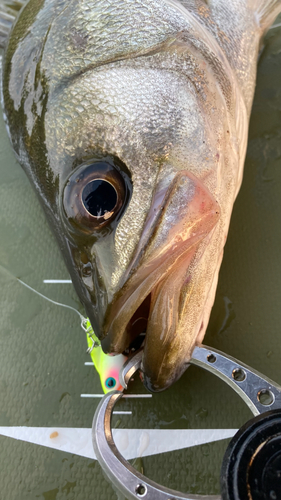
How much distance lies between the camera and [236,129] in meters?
1.17

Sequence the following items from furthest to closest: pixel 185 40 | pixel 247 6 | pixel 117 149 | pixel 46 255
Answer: pixel 46 255
pixel 247 6
pixel 185 40
pixel 117 149

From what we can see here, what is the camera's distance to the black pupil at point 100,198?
2.93ft

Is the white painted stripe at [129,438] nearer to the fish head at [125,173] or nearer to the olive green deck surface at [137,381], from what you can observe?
the olive green deck surface at [137,381]

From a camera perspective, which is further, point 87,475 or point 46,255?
point 46,255

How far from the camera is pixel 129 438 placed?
1.24 meters

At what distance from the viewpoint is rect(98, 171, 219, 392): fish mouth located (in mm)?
836

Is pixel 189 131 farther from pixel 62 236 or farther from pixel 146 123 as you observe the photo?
pixel 62 236

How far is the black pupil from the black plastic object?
60 cm

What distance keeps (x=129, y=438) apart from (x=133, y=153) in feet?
3.27

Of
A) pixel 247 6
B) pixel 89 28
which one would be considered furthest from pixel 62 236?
pixel 247 6

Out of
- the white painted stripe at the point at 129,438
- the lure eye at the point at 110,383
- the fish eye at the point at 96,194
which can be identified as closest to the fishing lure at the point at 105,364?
the lure eye at the point at 110,383

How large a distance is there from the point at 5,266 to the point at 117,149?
2.94ft

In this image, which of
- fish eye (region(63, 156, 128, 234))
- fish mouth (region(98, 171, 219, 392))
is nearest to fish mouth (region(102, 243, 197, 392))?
fish mouth (region(98, 171, 219, 392))

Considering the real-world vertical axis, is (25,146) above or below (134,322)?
above
